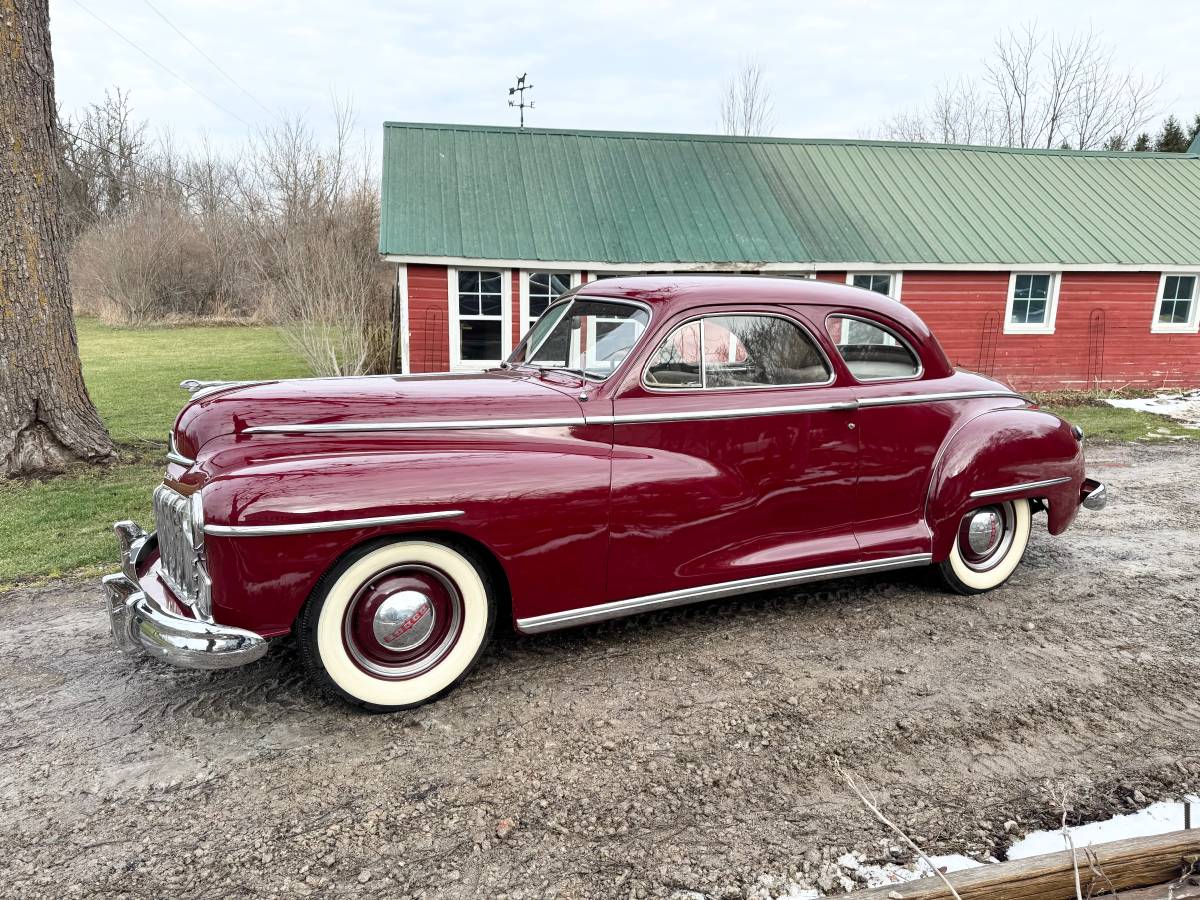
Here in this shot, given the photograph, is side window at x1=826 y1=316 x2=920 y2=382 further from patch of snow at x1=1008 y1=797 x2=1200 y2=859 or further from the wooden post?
the wooden post

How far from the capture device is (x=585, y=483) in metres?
3.37

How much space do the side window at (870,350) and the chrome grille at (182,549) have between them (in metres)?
3.19

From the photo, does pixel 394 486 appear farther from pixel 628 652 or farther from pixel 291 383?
pixel 628 652

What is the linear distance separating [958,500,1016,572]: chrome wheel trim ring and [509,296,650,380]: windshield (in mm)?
2352

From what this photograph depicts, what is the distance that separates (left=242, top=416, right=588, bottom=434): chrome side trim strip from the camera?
311 cm

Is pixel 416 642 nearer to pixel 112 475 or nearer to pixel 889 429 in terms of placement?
pixel 889 429

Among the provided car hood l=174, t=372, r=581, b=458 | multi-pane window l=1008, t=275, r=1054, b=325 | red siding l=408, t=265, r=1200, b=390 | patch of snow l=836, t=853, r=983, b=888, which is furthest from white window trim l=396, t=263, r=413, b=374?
patch of snow l=836, t=853, r=983, b=888

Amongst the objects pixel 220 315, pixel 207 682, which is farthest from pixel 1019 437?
pixel 220 315

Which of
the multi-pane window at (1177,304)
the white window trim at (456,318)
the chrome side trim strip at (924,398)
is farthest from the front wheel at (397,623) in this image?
the multi-pane window at (1177,304)

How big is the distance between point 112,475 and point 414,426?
5.41 metres

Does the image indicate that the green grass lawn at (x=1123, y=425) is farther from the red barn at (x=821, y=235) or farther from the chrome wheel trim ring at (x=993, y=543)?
the chrome wheel trim ring at (x=993, y=543)

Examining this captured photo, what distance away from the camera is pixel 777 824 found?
251 centimetres

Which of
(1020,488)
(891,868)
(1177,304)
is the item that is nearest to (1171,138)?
(1177,304)

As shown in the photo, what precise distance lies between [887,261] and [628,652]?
11834 millimetres
